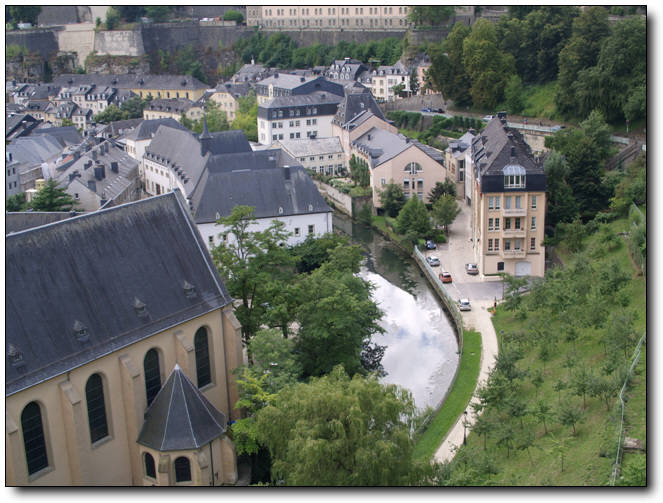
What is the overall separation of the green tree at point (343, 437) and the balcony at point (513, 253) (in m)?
30.0

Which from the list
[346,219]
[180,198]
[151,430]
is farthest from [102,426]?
[346,219]

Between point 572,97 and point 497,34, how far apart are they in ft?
60.4

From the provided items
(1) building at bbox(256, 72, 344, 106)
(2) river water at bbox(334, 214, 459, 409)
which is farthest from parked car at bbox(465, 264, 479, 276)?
(1) building at bbox(256, 72, 344, 106)

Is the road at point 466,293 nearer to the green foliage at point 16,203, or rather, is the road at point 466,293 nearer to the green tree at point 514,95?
the green tree at point 514,95

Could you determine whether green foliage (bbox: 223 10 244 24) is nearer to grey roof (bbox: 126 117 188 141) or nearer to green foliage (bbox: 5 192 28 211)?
grey roof (bbox: 126 117 188 141)

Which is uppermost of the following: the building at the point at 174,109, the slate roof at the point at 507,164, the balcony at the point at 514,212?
the building at the point at 174,109

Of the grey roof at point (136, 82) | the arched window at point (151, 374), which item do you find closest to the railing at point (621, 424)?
the arched window at point (151, 374)

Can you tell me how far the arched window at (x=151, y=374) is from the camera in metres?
32.2

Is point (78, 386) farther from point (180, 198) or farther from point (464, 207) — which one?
point (464, 207)

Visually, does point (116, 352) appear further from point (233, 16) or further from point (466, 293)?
point (233, 16)

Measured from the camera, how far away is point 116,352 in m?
30.7

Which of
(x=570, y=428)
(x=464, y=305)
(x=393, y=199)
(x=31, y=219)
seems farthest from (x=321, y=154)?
(x=570, y=428)

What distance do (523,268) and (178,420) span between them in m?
31.6

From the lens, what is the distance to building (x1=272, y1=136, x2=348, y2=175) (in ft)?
282
